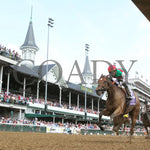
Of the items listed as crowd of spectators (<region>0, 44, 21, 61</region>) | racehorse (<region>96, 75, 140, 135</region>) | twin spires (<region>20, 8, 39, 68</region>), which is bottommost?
racehorse (<region>96, 75, 140, 135</region>)

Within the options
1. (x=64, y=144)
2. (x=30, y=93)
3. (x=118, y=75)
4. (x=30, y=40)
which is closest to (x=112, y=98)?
(x=118, y=75)

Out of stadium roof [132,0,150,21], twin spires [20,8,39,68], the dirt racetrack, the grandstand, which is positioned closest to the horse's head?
the dirt racetrack

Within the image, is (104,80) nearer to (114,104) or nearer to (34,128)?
(114,104)

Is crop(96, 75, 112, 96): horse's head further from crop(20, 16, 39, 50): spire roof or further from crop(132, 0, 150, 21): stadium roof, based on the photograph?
crop(20, 16, 39, 50): spire roof

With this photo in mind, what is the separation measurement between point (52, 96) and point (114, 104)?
36086mm

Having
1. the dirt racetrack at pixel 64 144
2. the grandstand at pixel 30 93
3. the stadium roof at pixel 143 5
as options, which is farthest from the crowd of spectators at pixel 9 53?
the stadium roof at pixel 143 5

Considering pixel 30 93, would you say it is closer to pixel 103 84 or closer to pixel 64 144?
pixel 103 84

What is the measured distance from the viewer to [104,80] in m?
8.31

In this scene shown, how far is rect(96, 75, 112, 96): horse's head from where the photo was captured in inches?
314

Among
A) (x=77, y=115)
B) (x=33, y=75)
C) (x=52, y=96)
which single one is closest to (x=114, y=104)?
(x=33, y=75)

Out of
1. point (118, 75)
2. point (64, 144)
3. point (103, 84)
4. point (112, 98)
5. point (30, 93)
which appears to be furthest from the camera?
point (30, 93)

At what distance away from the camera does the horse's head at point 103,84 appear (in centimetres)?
799

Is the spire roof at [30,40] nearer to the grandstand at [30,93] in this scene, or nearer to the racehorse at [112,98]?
the grandstand at [30,93]

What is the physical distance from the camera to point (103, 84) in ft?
26.9
